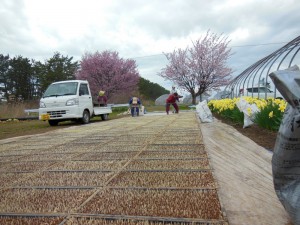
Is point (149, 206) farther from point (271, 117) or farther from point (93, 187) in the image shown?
point (271, 117)

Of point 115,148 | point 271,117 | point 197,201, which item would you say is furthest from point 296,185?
point 271,117

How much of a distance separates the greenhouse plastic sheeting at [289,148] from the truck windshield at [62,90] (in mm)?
9969

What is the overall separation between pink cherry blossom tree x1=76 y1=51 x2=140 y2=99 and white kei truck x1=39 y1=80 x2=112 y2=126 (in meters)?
18.7

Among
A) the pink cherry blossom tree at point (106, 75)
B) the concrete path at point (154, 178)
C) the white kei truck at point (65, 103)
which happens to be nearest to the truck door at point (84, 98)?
the white kei truck at point (65, 103)

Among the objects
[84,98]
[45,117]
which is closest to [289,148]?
[45,117]

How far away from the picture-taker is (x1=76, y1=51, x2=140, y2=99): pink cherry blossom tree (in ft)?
98.6

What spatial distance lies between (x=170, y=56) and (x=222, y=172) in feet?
96.1

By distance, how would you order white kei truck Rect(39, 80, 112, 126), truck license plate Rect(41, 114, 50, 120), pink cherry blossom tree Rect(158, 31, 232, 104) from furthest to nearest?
pink cherry blossom tree Rect(158, 31, 232, 104) → white kei truck Rect(39, 80, 112, 126) → truck license plate Rect(41, 114, 50, 120)

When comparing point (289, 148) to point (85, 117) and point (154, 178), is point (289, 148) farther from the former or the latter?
point (85, 117)

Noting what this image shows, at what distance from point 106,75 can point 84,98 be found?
19.7m

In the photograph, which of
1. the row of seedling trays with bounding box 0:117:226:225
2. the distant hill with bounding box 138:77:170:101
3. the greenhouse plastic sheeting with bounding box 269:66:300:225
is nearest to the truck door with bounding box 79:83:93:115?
the row of seedling trays with bounding box 0:117:226:225

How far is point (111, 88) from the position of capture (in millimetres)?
29906

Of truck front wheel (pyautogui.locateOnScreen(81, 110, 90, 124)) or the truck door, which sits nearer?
the truck door

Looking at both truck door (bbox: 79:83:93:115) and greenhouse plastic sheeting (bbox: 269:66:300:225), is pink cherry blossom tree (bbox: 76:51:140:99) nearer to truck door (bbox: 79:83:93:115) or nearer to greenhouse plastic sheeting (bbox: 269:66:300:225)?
truck door (bbox: 79:83:93:115)
